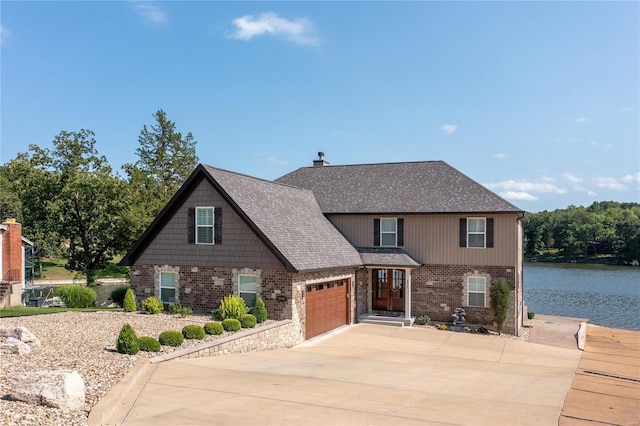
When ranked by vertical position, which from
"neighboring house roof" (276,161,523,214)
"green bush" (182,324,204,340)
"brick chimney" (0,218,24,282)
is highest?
"neighboring house roof" (276,161,523,214)

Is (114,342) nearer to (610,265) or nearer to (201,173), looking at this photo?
(201,173)

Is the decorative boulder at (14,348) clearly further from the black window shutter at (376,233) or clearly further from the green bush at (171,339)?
the black window shutter at (376,233)

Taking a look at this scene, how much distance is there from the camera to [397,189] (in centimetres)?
2611

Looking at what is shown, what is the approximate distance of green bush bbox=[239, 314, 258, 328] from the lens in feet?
55.0

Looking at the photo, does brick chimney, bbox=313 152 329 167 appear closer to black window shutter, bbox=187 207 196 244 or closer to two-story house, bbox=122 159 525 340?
two-story house, bbox=122 159 525 340

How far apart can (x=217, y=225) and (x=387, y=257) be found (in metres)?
8.28

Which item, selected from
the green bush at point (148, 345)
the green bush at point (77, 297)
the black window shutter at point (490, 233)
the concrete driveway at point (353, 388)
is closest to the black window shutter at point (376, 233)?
the black window shutter at point (490, 233)

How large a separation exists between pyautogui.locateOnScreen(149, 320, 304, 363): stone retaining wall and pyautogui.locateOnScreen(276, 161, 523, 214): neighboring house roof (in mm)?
9225

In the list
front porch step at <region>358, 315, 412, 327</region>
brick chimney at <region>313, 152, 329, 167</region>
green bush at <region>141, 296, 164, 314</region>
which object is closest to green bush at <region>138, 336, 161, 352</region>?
green bush at <region>141, 296, 164, 314</region>

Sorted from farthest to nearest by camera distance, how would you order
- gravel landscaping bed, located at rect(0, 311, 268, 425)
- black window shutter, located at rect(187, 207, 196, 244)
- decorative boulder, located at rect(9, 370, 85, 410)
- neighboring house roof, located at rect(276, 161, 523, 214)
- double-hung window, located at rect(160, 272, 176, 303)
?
neighboring house roof, located at rect(276, 161, 523, 214), double-hung window, located at rect(160, 272, 176, 303), black window shutter, located at rect(187, 207, 196, 244), decorative boulder, located at rect(9, 370, 85, 410), gravel landscaping bed, located at rect(0, 311, 268, 425)

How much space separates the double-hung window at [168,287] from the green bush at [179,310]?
923 millimetres

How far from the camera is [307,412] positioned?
28.6 feet

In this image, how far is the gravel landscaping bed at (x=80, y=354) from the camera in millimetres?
7457

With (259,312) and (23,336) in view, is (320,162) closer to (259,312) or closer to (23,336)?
(259,312)
